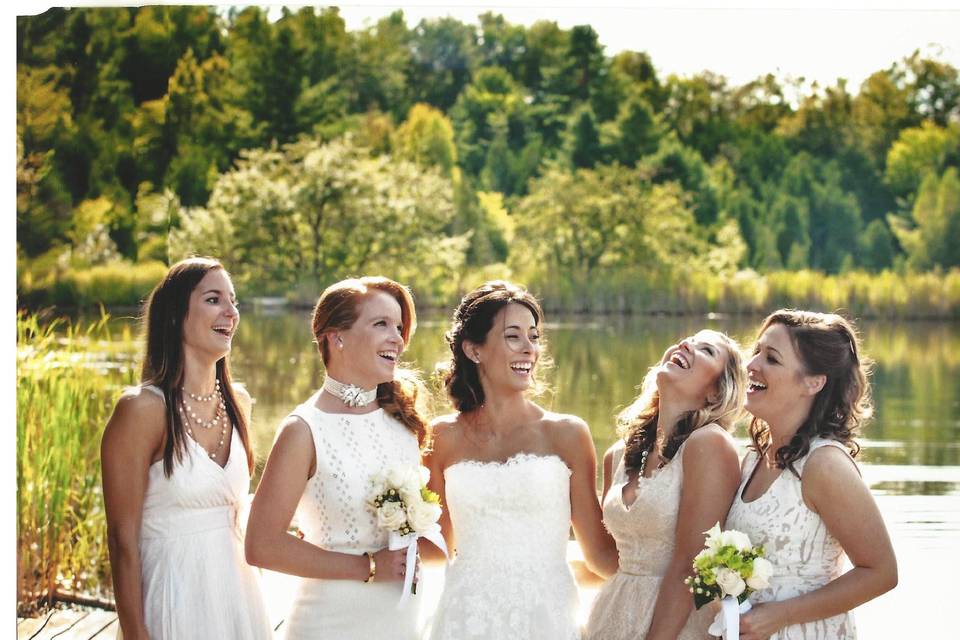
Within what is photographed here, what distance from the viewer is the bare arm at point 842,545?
2.59 m

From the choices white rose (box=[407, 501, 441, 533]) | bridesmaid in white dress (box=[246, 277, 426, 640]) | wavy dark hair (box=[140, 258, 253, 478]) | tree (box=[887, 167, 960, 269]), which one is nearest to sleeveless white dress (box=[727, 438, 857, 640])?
white rose (box=[407, 501, 441, 533])

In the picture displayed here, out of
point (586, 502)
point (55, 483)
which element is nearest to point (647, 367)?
point (55, 483)

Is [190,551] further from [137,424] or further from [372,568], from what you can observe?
[372,568]

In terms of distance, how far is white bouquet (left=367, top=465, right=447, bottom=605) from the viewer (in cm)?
269

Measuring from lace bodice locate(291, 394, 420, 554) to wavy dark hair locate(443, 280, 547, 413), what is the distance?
0.29 metres

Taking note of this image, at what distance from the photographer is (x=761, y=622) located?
8.63 ft

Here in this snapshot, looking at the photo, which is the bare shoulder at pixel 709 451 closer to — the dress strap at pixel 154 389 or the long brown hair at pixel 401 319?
the long brown hair at pixel 401 319

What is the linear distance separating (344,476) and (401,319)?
0.39m

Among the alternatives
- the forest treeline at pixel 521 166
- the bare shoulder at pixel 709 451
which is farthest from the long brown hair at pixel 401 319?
the forest treeline at pixel 521 166

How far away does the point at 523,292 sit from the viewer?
3.03 m

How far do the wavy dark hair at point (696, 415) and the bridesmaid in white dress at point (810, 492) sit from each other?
7cm
